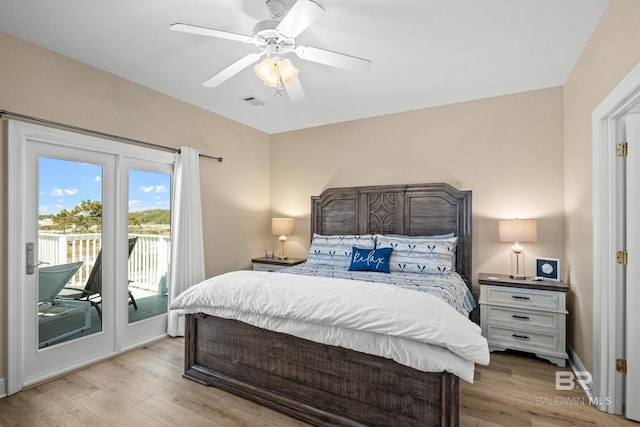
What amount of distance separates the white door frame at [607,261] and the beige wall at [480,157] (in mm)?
1140

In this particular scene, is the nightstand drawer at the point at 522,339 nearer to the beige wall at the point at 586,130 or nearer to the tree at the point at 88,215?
the beige wall at the point at 586,130

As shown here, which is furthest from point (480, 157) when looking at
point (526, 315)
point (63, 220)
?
point (63, 220)

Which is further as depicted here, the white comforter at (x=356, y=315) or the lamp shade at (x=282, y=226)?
the lamp shade at (x=282, y=226)

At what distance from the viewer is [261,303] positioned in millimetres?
2221

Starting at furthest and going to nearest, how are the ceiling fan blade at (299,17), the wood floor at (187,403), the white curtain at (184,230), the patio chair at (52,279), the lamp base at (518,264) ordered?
the white curtain at (184,230) < the lamp base at (518,264) < the patio chair at (52,279) < the wood floor at (187,403) < the ceiling fan blade at (299,17)

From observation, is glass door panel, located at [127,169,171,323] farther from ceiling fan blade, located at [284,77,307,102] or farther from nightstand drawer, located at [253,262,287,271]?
ceiling fan blade, located at [284,77,307,102]

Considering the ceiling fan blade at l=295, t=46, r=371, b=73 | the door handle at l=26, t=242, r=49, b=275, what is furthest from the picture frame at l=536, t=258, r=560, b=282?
the door handle at l=26, t=242, r=49, b=275

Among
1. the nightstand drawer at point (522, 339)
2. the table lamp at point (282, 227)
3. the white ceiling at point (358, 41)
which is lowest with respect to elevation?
the nightstand drawer at point (522, 339)

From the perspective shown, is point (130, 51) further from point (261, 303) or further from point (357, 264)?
point (357, 264)

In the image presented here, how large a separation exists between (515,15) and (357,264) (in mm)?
2455

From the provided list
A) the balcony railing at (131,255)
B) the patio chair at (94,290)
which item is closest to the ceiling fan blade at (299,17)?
the balcony railing at (131,255)

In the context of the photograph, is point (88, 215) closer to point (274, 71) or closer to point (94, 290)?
point (94, 290)

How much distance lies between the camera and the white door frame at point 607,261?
2119mm

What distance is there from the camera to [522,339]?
3.01 metres
